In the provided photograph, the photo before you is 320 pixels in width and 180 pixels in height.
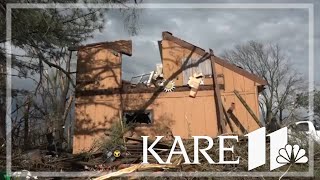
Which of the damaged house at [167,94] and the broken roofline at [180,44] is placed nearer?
the damaged house at [167,94]

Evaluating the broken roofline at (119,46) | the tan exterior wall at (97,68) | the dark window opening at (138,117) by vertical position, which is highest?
the broken roofline at (119,46)

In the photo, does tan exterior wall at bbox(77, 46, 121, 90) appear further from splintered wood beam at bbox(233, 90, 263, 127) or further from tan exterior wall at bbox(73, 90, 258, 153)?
splintered wood beam at bbox(233, 90, 263, 127)

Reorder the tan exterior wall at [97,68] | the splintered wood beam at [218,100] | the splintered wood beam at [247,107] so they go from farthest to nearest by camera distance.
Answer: the tan exterior wall at [97,68] → the splintered wood beam at [218,100] → the splintered wood beam at [247,107]

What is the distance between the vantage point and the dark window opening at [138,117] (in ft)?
38.3

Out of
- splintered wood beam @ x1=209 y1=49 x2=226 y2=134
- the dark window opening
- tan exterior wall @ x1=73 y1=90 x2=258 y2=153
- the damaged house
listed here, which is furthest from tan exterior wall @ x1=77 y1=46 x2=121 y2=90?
splintered wood beam @ x1=209 y1=49 x2=226 y2=134

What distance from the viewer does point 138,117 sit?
11852 mm

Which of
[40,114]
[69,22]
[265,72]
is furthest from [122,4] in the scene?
[265,72]

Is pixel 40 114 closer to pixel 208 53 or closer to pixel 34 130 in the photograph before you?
pixel 34 130

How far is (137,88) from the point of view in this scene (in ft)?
38.4

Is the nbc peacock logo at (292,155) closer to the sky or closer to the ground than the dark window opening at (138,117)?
closer to the ground

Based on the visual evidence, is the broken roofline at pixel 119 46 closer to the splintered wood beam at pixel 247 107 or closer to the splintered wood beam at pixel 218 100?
the splintered wood beam at pixel 218 100

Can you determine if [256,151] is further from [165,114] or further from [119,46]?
[119,46]

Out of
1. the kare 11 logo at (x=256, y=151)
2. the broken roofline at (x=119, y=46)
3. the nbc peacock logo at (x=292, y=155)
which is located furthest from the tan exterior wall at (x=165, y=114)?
the nbc peacock logo at (x=292, y=155)

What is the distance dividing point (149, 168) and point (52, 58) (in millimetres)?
3445
